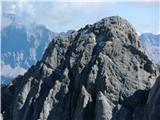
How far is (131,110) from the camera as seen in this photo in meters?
65.8

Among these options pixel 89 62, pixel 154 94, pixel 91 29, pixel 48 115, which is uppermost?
pixel 91 29

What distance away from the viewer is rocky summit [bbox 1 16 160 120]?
219 feet

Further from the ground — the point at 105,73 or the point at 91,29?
the point at 91,29

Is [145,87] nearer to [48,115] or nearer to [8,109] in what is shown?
[48,115]

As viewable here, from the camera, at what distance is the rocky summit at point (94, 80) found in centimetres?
6662

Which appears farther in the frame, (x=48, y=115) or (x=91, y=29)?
(x=91, y=29)

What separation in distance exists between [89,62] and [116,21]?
495 inches

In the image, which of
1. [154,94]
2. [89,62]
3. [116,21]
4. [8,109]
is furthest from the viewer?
[8,109]

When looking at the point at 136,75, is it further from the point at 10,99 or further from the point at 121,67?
the point at 10,99

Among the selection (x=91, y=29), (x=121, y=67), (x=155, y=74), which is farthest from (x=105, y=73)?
(x=91, y=29)

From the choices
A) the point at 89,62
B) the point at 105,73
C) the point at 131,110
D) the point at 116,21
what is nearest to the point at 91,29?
the point at 116,21

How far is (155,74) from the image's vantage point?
73.4 m

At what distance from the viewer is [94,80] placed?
7038 centimetres

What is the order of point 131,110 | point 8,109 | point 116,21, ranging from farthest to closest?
1. point 8,109
2. point 116,21
3. point 131,110
